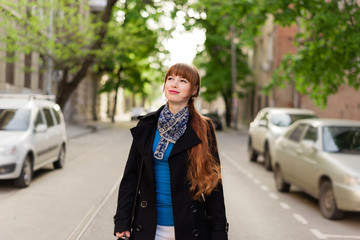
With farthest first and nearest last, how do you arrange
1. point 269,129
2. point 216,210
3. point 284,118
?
point 284,118
point 269,129
point 216,210

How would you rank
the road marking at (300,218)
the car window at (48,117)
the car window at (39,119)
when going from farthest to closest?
the car window at (48,117)
the car window at (39,119)
the road marking at (300,218)

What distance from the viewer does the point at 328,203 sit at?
305 inches

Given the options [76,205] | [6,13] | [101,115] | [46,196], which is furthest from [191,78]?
[101,115]

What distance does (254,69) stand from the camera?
4359 cm

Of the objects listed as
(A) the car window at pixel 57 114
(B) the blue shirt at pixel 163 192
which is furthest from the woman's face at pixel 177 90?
(A) the car window at pixel 57 114

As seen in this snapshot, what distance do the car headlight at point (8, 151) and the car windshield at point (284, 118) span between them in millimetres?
7947

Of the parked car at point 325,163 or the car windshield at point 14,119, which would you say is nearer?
the parked car at point 325,163

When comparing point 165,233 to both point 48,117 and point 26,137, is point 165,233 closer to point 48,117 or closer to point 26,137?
point 26,137

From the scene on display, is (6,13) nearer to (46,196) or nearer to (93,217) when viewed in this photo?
(46,196)

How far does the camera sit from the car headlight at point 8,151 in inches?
348

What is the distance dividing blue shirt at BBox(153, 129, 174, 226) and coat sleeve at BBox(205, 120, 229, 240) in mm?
253

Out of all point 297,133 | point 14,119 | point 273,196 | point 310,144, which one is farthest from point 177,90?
point 14,119

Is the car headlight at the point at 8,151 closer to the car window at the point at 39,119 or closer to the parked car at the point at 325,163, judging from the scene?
the car window at the point at 39,119

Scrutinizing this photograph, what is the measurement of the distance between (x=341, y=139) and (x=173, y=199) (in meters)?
6.38
